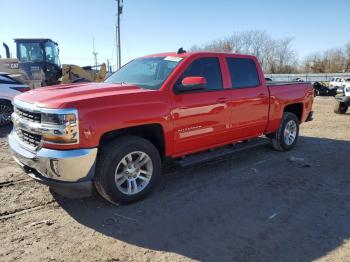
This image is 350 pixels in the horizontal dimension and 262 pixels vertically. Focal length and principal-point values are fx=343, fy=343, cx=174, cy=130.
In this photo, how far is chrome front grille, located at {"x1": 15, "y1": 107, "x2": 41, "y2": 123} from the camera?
410 cm

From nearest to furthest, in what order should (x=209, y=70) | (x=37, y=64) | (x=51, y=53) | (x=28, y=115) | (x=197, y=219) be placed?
(x=197, y=219) < (x=28, y=115) < (x=209, y=70) < (x=37, y=64) < (x=51, y=53)

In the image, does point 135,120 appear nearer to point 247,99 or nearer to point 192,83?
point 192,83

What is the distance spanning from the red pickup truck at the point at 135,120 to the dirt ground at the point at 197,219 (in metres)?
0.42

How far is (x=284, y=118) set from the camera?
7273mm

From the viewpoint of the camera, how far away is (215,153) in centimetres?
575

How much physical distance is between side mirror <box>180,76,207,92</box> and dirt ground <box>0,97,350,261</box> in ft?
4.94

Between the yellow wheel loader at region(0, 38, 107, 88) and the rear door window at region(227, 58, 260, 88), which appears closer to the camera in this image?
the rear door window at region(227, 58, 260, 88)

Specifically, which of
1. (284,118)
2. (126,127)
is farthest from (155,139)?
(284,118)

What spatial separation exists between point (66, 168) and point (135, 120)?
1.02 m

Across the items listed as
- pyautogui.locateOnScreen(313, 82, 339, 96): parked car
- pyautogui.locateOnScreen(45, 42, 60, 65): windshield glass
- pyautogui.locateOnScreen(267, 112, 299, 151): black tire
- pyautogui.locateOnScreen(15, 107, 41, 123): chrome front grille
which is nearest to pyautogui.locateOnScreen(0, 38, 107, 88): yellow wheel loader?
pyautogui.locateOnScreen(45, 42, 60, 65): windshield glass

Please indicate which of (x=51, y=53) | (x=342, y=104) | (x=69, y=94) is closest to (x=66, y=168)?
(x=69, y=94)

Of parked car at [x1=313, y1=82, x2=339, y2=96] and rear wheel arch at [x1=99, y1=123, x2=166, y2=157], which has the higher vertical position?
rear wheel arch at [x1=99, y1=123, x2=166, y2=157]

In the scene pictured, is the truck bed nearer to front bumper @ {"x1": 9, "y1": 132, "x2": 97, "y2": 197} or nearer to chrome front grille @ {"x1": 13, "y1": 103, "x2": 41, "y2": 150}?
front bumper @ {"x1": 9, "y1": 132, "x2": 97, "y2": 197}

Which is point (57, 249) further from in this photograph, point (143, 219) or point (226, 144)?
point (226, 144)
